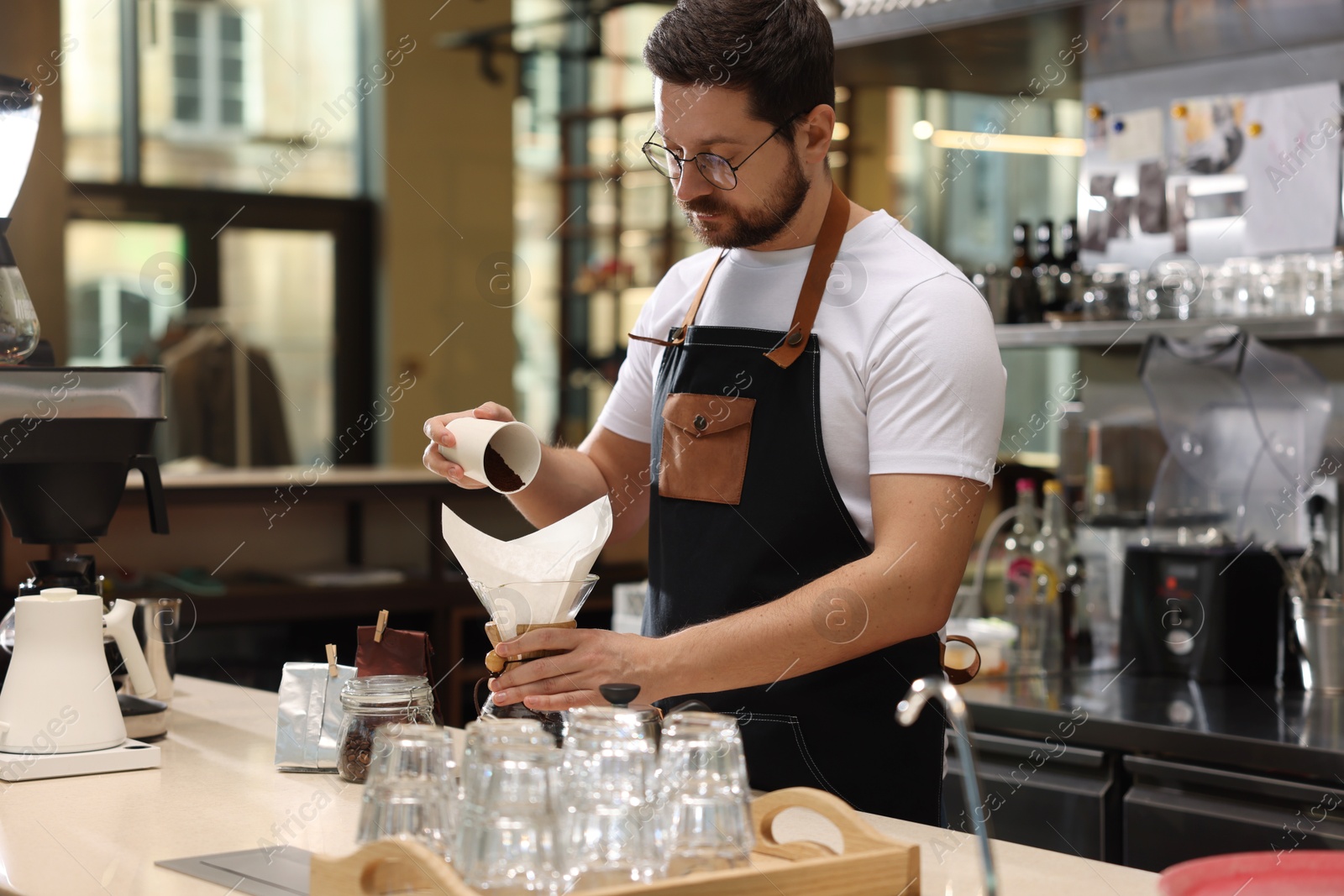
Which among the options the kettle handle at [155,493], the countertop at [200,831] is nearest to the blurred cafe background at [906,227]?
the kettle handle at [155,493]

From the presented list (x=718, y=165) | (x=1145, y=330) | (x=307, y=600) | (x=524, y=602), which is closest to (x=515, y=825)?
(x=524, y=602)

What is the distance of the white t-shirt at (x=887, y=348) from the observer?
175cm

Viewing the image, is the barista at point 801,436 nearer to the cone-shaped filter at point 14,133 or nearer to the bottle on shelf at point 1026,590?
the cone-shaped filter at point 14,133

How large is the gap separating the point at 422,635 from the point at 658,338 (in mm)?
576

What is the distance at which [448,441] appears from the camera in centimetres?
179

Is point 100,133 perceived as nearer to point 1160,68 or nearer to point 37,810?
point 1160,68

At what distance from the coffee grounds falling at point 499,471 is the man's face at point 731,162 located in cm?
38

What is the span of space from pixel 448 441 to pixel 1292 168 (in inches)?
79.0

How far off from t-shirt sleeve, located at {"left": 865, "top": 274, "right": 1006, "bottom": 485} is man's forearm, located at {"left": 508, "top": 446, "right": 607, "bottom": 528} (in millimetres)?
468

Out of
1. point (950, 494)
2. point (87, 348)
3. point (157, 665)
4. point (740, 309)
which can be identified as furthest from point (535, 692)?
point (87, 348)

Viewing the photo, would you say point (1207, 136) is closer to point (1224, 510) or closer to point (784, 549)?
point (1224, 510)

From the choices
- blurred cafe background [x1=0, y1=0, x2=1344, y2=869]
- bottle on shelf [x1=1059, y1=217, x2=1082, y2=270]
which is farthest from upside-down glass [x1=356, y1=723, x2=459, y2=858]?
bottle on shelf [x1=1059, y1=217, x2=1082, y2=270]

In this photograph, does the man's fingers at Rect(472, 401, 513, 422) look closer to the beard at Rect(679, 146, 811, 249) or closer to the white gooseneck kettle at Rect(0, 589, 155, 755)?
the beard at Rect(679, 146, 811, 249)

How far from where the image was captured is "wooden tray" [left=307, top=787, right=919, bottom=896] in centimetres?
109
